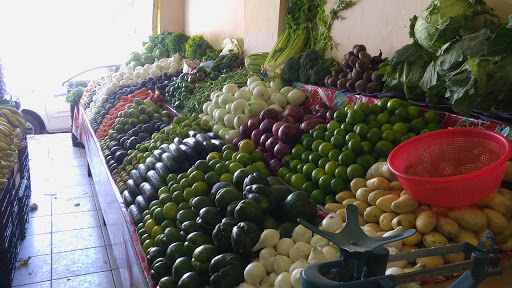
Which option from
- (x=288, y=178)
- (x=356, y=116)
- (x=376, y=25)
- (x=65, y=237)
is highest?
(x=376, y=25)

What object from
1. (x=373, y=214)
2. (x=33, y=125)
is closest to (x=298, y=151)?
(x=373, y=214)

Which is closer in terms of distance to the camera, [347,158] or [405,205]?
[405,205]

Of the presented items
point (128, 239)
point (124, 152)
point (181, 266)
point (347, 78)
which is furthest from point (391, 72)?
point (124, 152)

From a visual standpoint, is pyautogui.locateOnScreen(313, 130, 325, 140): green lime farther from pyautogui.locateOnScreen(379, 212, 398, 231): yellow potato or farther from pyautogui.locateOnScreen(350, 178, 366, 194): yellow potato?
pyautogui.locateOnScreen(379, 212, 398, 231): yellow potato

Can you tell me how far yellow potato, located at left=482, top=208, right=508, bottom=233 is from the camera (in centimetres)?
155

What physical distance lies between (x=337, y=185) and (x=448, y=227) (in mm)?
708

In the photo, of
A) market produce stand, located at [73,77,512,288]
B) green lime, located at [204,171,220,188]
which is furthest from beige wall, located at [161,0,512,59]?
green lime, located at [204,171,220,188]

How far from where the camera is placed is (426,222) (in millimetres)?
1572

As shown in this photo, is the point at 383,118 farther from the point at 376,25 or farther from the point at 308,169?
the point at 376,25

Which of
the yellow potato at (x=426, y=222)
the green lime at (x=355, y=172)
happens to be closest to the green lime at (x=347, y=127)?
the green lime at (x=355, y=172)

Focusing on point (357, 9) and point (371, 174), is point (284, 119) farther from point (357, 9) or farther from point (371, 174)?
point (357, 9)

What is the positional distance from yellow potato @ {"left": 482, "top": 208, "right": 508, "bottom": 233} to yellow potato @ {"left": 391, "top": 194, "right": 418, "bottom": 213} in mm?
287

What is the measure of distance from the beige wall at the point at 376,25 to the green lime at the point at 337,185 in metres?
1.68

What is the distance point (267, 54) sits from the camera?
5035mm
